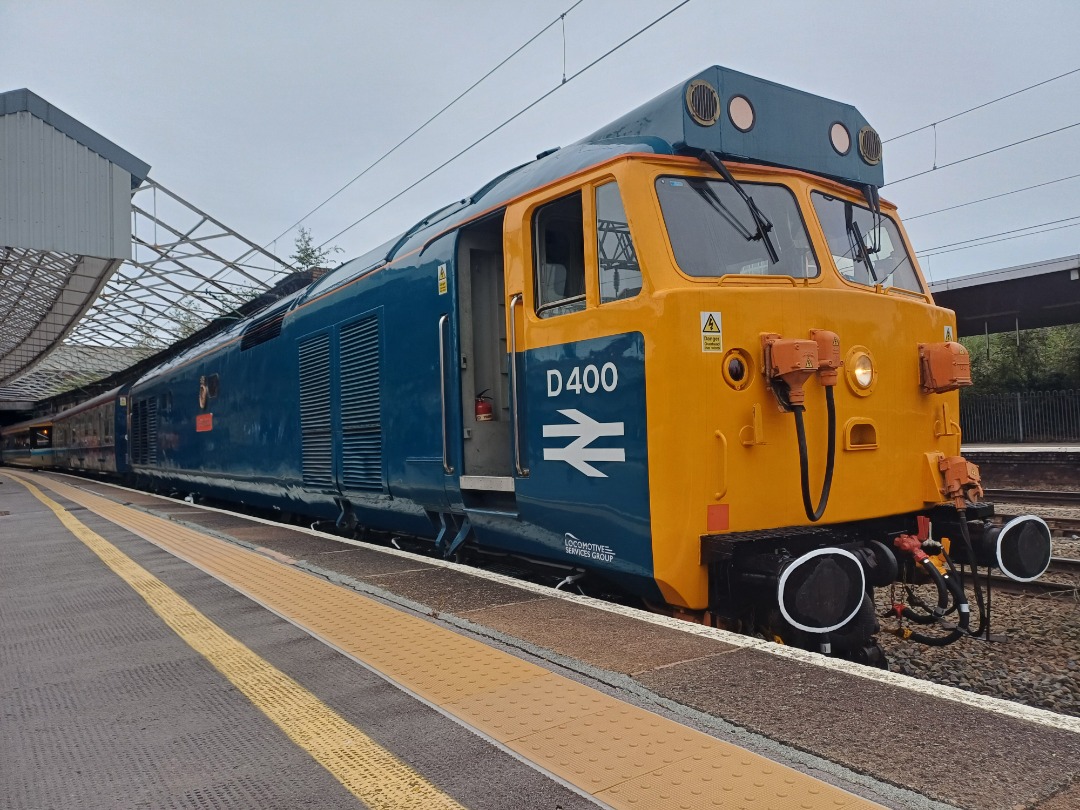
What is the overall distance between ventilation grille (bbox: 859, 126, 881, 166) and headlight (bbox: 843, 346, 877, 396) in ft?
4.75

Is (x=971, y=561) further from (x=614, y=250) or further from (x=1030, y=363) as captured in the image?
(x=1030, y=363)

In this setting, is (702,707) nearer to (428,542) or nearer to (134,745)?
(134,745)

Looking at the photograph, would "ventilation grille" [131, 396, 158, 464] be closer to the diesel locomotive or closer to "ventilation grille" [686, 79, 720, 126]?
the diesel locomotive

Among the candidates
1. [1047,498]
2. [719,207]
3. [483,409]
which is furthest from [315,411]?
[1047,498]

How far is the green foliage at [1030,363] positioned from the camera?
27.7 m

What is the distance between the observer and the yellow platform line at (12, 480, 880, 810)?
2176 mm

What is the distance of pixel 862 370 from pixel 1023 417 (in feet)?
77.4

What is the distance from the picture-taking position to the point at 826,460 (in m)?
4.19

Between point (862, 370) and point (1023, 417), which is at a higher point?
point (862, 370)

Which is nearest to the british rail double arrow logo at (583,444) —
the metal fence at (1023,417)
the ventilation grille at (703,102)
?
the ventilation grille at (703,102)

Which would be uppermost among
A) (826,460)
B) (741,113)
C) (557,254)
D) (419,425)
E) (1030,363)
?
(1030,363)

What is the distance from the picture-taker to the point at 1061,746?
2314mm

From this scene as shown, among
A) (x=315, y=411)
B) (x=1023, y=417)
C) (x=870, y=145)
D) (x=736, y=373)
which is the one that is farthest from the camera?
(x=1023, y=417)

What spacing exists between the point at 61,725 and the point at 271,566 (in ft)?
9.39
